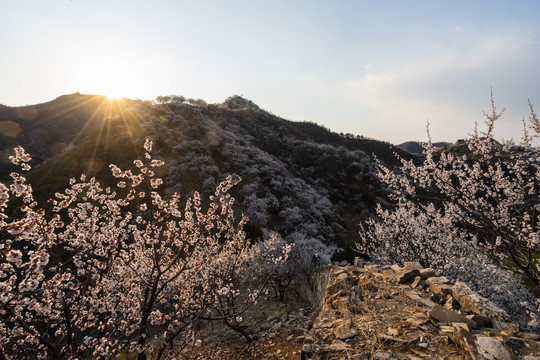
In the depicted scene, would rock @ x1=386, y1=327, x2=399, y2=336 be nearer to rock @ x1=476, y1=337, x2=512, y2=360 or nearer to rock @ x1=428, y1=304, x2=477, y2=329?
rock @ x1=428, y1=304, x2=477, y2=329

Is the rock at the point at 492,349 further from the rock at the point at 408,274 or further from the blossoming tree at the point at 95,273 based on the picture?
the blossoming tree at the point at 95,273

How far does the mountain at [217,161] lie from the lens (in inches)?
Result: 1096

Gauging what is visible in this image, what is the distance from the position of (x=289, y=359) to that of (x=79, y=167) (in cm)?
3143

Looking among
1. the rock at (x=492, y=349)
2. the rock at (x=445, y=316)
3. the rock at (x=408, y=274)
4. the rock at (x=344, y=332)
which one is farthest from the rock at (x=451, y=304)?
the rock at (x=344, y=332)

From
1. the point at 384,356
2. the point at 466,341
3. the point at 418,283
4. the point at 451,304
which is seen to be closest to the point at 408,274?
the point at 418,283

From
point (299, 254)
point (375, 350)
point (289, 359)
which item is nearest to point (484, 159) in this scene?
point (375, 350)

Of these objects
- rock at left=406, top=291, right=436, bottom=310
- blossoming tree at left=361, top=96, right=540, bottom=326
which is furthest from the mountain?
rock at left=406, top=291, right=436, bottom=310

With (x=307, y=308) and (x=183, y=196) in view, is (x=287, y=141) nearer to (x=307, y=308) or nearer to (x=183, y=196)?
(x=183, y=196)

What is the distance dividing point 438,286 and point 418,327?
1.62 m

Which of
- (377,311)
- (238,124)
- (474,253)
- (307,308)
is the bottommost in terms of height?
(307,308)

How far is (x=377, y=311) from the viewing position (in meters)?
5.52

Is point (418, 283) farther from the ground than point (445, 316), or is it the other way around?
point (445, 316)

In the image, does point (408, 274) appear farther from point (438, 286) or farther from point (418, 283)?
point (438, 286)

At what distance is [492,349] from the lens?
137 inches
